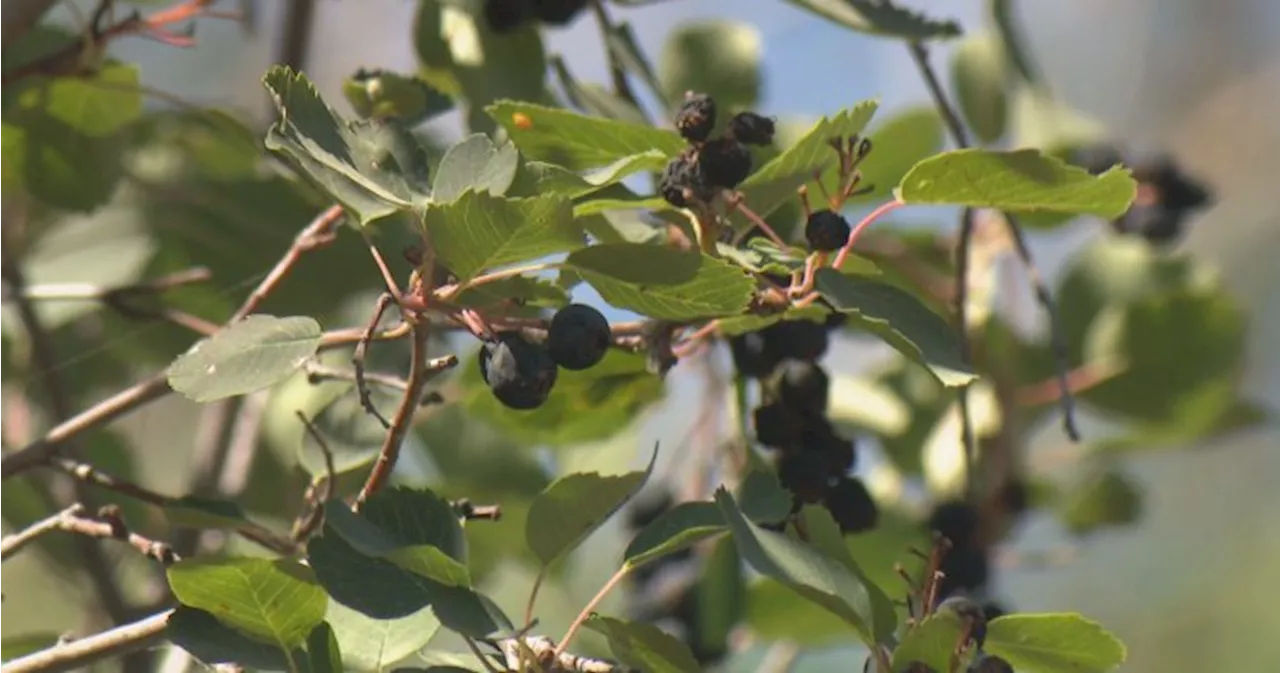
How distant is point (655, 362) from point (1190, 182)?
674 millimetres

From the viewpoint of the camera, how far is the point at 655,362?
0.67 m

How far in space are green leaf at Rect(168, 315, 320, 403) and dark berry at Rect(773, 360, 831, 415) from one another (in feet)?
0.77

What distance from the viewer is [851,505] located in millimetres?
764

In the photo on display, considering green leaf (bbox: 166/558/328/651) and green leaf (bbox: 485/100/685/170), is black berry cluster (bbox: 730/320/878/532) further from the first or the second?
green leaf (bbox: 166/558/328/651)

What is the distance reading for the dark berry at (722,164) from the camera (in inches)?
25.0

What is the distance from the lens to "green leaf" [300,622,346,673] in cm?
58

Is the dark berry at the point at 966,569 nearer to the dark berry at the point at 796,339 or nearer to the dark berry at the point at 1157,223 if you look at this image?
the dark berry at the point at 796,339

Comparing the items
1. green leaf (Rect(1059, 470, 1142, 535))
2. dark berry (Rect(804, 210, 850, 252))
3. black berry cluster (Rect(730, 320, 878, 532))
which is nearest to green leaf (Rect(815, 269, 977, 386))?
dark berry (Rect(804, 210, 850, 252))

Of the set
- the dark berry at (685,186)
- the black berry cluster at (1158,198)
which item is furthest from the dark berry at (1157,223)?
the dark berry at (685,186)

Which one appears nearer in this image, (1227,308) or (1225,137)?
(1227,308)

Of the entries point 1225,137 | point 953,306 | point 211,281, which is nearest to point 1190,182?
point 953,306

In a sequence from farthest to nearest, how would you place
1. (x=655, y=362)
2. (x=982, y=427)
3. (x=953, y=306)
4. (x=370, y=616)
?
(x=982, y=427), (x=953, y=306), (x=655, y=362), (x=370, y=616)

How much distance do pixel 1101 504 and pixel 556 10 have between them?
638 millimetres

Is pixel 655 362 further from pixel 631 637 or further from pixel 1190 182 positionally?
pixel 1190 182
